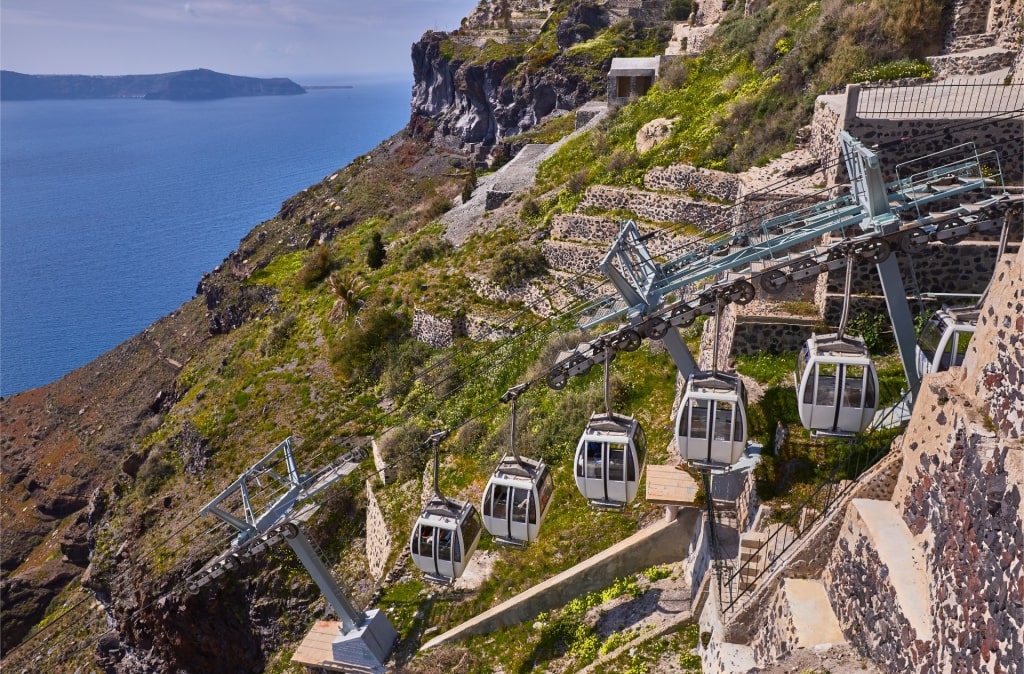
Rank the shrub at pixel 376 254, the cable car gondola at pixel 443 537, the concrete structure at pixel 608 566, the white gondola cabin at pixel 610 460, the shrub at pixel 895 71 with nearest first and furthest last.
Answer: the white gondola cabin at pixel 610 460
the cable car gondola at pixel 443 537
the concrete structure at pixel 608 566
the shrub at pixel 895 71
the shrub at pixel 376 254

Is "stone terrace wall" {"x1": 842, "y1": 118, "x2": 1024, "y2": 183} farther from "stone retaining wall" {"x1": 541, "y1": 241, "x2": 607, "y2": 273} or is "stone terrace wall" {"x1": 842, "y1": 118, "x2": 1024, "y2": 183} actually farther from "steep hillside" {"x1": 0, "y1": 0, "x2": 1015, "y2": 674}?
"stone retaining wall" {"x1": 541, "y1": 241, "x2": 607, "y2": 273}

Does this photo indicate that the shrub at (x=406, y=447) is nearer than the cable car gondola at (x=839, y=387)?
No

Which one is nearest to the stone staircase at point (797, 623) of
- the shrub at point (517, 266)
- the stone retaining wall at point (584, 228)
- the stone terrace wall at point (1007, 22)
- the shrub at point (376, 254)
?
the stone retaining wall at point (584, 228)

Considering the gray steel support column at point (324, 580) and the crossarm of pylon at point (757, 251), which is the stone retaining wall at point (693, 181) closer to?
the crossarm of pylon at point (757, 251)

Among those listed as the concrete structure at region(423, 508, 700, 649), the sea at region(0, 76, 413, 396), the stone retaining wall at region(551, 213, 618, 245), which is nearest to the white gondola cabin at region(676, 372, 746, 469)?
the concrete structure at region(423, 508, 700, 649)

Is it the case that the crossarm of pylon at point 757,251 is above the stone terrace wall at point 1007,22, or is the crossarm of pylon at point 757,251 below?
below

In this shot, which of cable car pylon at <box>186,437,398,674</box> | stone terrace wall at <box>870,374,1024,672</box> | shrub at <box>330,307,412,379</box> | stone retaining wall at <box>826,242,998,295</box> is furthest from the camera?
shrub at <box>330,307,412,379</box>

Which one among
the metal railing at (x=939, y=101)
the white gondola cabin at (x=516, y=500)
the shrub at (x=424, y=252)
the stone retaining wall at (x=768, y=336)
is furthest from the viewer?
the shrub at (x=424, y=252)
